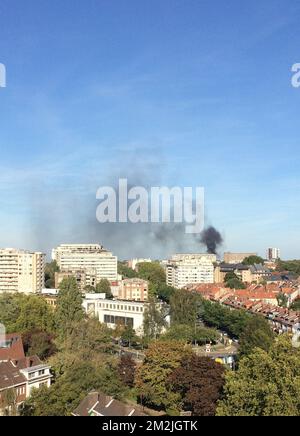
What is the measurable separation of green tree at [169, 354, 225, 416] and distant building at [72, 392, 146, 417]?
5.98 ft

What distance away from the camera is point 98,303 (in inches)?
1379

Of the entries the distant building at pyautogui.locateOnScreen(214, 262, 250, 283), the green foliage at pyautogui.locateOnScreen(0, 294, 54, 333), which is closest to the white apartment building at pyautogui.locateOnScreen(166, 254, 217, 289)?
the distant building at pyautogui.locateOnScreen(214, 262, 250, 283)

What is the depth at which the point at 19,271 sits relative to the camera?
148 ft

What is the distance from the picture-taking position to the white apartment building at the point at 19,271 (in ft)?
147

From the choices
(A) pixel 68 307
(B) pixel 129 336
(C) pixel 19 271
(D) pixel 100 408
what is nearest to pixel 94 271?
(C) pixel 19 271

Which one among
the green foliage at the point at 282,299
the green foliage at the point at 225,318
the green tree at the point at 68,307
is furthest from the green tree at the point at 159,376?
the green foliage at the point at 282,299

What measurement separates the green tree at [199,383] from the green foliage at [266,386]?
115cm

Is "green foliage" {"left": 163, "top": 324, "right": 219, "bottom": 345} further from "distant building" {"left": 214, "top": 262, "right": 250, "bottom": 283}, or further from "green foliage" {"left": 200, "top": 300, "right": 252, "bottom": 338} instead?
"distant building" {"left": 214, "top": 262, "right": 250, "bottom": 283}

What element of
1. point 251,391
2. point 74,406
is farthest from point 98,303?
point 251,391

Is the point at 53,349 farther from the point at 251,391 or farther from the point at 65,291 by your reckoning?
the point at 251,391

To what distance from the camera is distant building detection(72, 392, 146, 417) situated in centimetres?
1180

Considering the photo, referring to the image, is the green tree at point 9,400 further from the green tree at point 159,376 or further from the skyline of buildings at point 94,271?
the skyline of buildings at point 94,271

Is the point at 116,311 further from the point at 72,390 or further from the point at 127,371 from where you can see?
the point at 72,390

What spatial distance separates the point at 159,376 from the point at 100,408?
3417 millimetres
